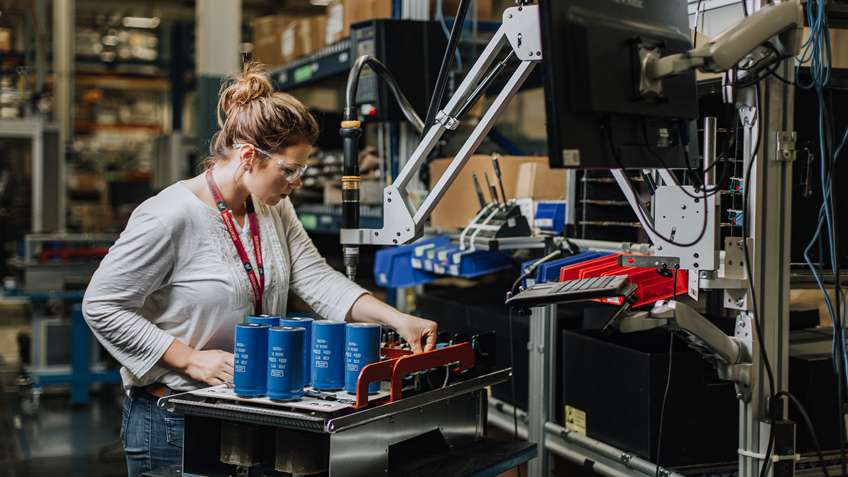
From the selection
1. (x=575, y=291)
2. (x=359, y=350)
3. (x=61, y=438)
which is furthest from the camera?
(x=61, y=438)

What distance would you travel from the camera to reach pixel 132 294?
84.0 inches

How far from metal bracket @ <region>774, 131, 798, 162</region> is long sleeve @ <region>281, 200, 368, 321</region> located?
3.72ft

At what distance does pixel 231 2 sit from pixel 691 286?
4.97 m

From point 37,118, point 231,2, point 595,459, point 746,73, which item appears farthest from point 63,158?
point 746,73

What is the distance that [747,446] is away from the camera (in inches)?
79.0

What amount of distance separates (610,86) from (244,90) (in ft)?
3.42

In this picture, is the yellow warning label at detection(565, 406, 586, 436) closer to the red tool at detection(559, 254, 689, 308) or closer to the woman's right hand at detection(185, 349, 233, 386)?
the red tool at detection(559, 254, 689, 308)

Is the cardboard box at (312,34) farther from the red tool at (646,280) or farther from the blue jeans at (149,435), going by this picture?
the blue jeans at (149,435)

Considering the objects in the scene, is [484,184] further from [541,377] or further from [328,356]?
[328,356]

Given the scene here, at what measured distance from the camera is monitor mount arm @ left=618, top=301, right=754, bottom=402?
179 centimetres

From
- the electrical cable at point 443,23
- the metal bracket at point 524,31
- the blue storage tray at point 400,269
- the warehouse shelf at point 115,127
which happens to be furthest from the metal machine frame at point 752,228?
the warehouse shelf at point 115,127

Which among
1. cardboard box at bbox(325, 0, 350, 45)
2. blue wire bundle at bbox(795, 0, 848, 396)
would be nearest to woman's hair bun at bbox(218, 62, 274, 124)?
blue wire bundle at bbox(795, 0, 848, 396)

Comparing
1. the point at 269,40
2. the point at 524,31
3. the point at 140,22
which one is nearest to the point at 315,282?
the point at 524,31

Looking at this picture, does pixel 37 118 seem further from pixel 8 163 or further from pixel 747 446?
pixel 747 446
